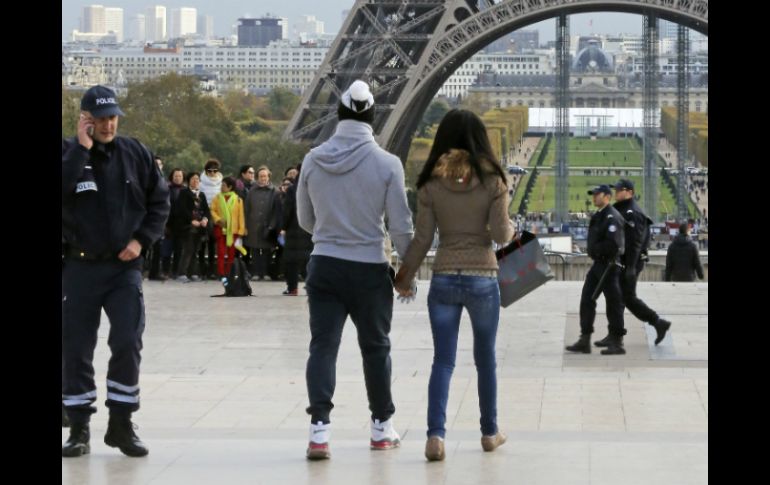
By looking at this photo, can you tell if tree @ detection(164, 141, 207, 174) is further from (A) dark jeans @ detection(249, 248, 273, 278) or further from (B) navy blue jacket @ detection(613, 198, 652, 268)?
(B) navy blue jacket @ detection(613, 198, 652, 268)

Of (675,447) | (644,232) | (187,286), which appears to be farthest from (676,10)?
(675,447)

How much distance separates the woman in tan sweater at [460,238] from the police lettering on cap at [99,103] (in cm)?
122

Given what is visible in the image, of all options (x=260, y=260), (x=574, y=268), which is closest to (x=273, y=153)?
(x=574, y=268)

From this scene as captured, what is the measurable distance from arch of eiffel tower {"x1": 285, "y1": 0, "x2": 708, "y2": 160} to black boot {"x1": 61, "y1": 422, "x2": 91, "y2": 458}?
50.9m

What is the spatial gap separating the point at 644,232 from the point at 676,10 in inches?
1890

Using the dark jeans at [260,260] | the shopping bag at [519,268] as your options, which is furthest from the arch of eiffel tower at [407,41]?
the shopping bag at [519,268]

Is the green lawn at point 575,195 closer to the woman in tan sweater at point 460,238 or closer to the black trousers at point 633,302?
the black trousers at point 633,302

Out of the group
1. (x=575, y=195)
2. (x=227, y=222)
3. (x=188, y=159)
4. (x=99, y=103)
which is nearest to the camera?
(x=99, y=103)

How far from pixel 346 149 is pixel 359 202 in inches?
8.7

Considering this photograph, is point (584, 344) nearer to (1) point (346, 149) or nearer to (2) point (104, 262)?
(1) point (346, 149)

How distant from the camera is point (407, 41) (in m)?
59.1

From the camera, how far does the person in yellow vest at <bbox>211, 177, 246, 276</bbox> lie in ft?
54.6
